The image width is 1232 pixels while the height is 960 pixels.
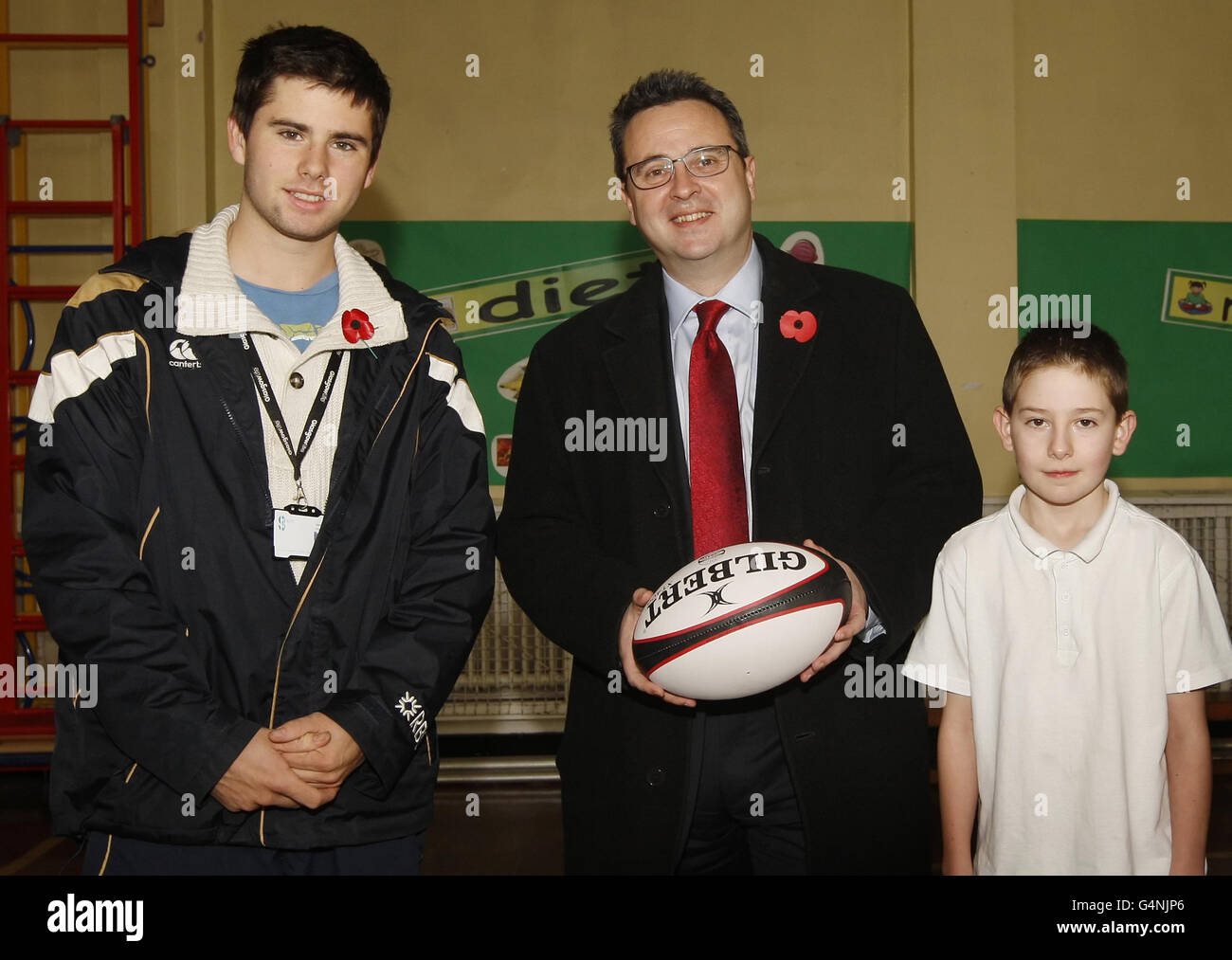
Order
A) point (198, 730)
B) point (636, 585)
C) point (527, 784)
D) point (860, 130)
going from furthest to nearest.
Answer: point (860, 130), point (527, 784), point (636, 585), point (198, 730)

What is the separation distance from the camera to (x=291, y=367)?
1.82 m

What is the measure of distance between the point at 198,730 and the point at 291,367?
2.05 ft

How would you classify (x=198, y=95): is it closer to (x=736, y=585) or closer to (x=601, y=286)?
(x=601, y=286)

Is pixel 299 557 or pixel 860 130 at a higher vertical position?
pixel 860 130

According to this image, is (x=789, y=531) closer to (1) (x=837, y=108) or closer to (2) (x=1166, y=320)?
(1) (x=837, y=108)

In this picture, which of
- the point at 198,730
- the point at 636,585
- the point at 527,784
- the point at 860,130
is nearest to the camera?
the point at 198,730

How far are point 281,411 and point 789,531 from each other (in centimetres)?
92

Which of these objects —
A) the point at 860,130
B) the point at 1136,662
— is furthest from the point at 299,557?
the point at 860,130

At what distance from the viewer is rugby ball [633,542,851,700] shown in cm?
170

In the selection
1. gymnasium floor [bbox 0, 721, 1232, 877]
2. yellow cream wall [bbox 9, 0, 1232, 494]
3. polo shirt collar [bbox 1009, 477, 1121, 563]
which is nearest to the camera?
polo shirt collar [bbox 1009, 477, 1121, 563]

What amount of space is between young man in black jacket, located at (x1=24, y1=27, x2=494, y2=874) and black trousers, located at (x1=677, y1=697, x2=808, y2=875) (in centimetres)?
47

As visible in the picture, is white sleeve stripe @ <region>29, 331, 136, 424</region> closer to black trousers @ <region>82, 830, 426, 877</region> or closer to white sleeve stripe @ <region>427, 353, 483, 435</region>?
white sleeve stripe @ <region>427, 353, 483, 435</region>
